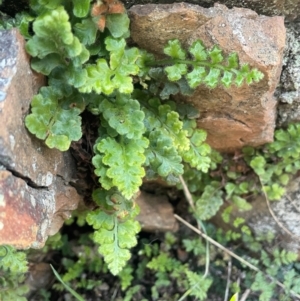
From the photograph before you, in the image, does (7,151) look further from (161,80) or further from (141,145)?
(161,80)

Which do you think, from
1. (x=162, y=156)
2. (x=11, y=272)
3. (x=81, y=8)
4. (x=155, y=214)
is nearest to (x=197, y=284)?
(x=155, y=214)

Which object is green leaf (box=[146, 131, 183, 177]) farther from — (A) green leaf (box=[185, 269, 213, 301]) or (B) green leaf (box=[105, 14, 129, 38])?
(A) green leaf (box=[185, 269, 213, 301])

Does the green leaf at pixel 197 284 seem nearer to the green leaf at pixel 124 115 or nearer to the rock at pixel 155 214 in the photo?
the rock at pixel 155 214

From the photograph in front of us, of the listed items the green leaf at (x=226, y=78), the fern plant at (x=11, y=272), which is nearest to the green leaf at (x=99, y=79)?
the green leaf at (x=226, y=78)

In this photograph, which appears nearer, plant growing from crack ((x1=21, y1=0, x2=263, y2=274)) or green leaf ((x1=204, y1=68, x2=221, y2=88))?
plant growing from crack ((x1=21, y1=0, x2=263, y2=274))

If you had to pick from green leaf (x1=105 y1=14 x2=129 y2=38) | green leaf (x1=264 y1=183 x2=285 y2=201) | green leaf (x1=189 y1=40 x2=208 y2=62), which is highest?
green leaf (x1=105 y1=14 x2=129 y2=38)

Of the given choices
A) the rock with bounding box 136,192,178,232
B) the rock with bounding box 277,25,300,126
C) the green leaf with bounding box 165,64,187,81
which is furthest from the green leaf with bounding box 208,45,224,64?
the rock with bounding box 136,192,178,232

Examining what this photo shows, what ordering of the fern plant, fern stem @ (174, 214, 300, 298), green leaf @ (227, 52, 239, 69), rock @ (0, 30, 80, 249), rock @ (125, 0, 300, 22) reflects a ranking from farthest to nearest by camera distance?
fern stem @ (174, 214, 300, 298)
the fern plant
rock @ (125, 0, 300, 22)
green leaf @ (227, 52, 239, 69)
rock @ (0, 30, 80, 249)
